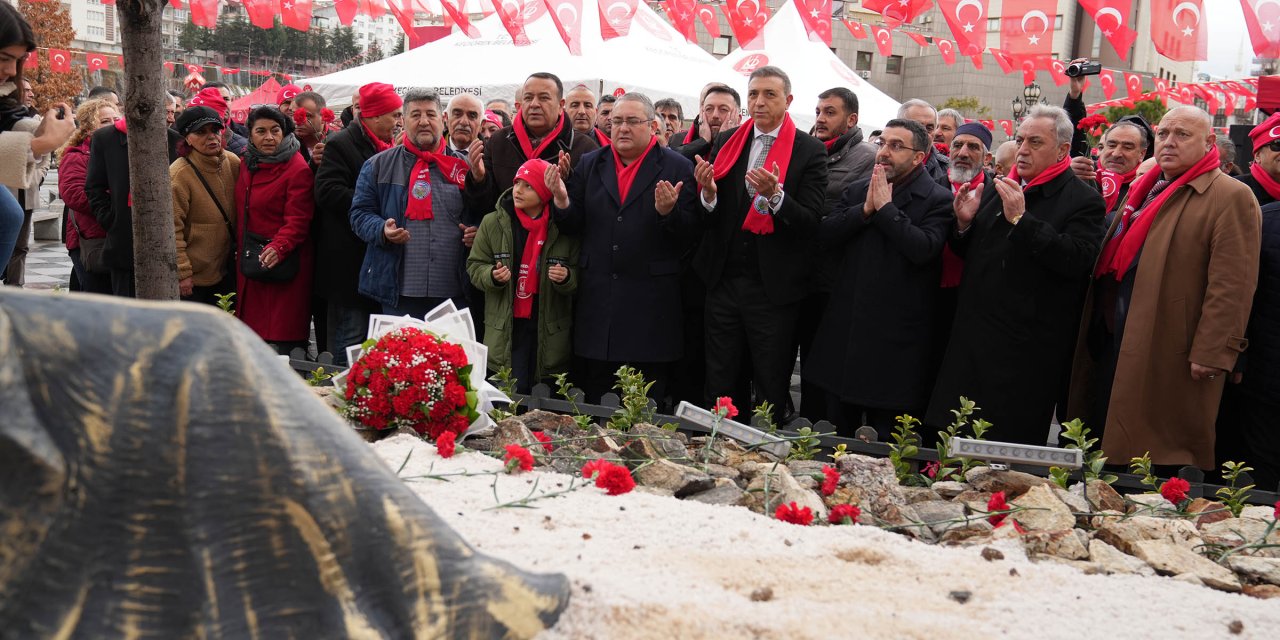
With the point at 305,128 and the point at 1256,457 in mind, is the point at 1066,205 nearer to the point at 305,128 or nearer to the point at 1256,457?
the point at 1256,457

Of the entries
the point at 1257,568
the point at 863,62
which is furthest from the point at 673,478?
the point at 863,62

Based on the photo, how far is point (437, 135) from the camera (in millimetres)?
6164

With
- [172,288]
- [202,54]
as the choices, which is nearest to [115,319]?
[172,288]

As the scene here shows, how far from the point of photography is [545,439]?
4.01 m

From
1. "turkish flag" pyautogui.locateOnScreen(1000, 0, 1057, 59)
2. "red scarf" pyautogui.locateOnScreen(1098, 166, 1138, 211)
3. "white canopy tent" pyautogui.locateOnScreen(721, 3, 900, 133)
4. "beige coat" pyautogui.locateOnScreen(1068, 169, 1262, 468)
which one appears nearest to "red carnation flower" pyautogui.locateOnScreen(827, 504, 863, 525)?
"beige coat" pyautogui.locateOnScreen(1068, 169, 1262, 468)

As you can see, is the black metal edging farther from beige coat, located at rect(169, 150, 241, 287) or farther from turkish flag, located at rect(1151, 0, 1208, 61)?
turkish flag, located at rect(1151, 0, 1208, 61)

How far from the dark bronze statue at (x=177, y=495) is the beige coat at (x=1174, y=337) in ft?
13.0

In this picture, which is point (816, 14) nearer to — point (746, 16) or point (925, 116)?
point (746, 16)

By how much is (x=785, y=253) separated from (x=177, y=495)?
13.8 ft

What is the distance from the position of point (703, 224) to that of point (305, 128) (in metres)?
3.80

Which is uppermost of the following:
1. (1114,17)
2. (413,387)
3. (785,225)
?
(1114,17)

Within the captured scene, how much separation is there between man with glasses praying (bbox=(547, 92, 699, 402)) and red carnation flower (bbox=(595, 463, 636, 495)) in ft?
8.05

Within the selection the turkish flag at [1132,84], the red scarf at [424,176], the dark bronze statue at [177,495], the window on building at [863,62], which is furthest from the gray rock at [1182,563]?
the window on building at [863,62]

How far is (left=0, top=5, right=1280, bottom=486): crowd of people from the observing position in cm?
496
